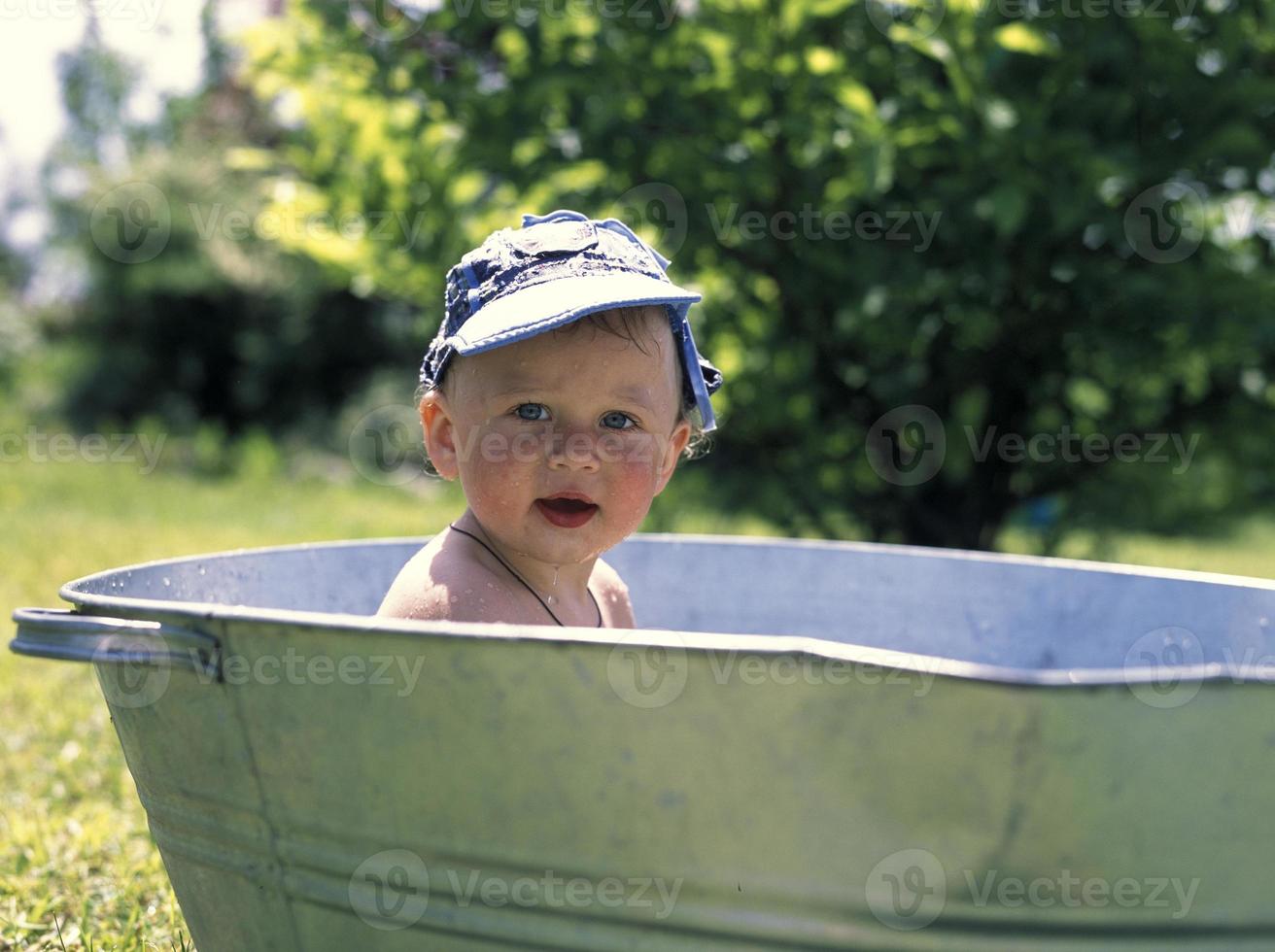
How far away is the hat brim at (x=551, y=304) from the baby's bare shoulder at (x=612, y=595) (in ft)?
1.84

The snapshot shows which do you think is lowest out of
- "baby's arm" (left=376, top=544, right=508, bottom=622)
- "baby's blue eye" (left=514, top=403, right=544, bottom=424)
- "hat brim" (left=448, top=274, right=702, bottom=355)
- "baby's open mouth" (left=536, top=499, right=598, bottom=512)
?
"baby's arm" (left=376, top=544, right=508, bottom=622)

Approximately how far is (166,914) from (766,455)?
84.9 inches

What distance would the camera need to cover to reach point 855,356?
343 centimetres

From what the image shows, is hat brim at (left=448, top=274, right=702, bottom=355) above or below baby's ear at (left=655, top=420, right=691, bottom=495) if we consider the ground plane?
above

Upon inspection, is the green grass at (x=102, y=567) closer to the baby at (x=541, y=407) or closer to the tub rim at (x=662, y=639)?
the baby at (x=541, y=407)

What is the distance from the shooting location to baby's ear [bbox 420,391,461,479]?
5.53 ft

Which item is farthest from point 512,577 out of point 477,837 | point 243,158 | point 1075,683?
point 243,158

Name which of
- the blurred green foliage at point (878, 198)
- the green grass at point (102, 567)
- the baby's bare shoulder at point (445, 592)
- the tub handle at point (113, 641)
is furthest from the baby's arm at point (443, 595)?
the blurred green foliage at point (878, 198)

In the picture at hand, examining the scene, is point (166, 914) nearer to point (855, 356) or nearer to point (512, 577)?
point (512, 577)

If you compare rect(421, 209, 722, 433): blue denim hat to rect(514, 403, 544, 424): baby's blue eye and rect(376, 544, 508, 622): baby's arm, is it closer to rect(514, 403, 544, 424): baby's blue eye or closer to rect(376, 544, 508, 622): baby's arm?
rect(514, 403, 544, 424): baby's blue eye

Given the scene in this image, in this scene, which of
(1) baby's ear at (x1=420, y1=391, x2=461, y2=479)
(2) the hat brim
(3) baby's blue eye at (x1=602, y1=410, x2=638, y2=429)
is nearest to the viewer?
(2) the hat brim

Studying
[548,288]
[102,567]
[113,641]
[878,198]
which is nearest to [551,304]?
[548,288]

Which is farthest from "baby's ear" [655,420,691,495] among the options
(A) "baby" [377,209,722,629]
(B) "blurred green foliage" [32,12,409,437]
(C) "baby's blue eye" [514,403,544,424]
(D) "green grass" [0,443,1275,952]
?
(B) "blurred green foliage" [32,12,409,437]

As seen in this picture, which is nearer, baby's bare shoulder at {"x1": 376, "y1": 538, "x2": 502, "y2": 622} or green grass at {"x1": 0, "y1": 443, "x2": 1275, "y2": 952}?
baby's bare shoulder at {"x1": 376, "y1": 538, "x2": 502, "y2": 622}
